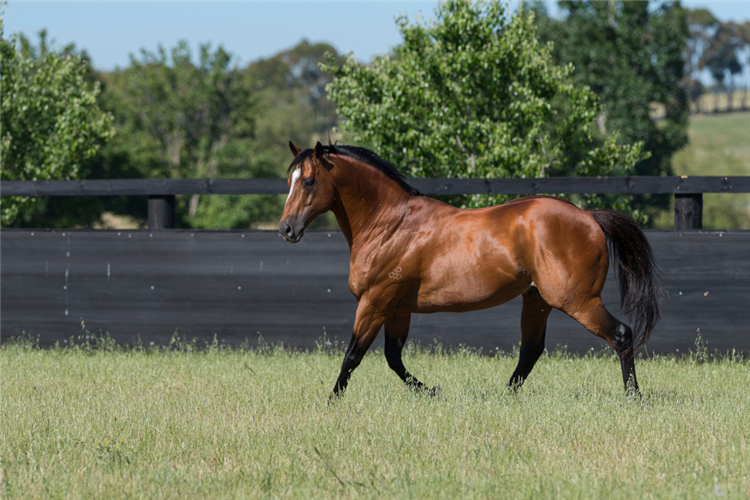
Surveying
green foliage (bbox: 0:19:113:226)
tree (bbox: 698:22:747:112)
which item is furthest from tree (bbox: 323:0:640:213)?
tree (bbox: 698:22:747:112)

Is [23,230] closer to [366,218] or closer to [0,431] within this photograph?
[0,431]

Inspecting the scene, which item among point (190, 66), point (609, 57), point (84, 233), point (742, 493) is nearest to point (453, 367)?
point (742, 493)

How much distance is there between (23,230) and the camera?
8406 millimetres

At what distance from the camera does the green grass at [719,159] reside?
43.0 m

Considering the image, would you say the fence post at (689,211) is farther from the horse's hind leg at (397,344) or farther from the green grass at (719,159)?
the green grass at (719,159)

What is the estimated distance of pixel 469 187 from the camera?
782cm

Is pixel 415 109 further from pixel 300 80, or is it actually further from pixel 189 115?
pixel 300 80

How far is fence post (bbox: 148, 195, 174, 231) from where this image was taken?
329 inches

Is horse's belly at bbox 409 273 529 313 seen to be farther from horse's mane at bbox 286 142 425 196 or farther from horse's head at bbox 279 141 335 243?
horse's head at bbox 279 141 335 243

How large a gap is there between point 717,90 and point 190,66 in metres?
104

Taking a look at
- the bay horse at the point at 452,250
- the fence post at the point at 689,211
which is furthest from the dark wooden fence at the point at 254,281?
the bay horse at the point at 452,250

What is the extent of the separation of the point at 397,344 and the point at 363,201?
1.20 m

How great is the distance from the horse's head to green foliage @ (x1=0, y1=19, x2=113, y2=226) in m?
12.8

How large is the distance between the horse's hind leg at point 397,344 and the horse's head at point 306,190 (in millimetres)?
1107
